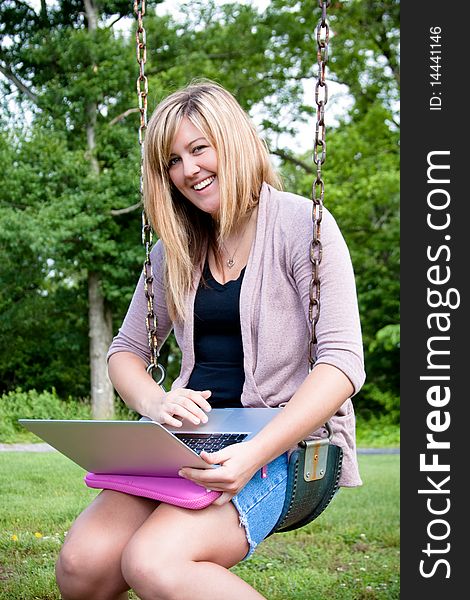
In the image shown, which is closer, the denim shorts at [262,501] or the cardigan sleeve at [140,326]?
the denim shorts at [262,501]

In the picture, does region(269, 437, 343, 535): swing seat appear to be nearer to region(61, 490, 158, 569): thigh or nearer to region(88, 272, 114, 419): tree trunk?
region(61, 490, 158, 569): thigh

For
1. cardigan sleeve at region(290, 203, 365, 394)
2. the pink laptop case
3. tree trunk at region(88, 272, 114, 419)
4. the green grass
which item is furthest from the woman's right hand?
tree trunk at region(88, 272, 114, 419)

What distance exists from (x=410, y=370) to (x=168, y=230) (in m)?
1.67

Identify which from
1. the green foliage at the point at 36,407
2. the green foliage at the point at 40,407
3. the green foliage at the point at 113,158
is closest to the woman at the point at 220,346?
the green foliage at the point at 40,407

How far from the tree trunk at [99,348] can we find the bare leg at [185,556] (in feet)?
22.3

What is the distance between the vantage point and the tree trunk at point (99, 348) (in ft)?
27.8

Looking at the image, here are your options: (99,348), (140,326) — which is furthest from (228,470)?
(99,348)

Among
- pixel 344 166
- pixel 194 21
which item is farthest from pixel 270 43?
pixel 344 166

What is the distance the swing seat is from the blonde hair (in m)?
0.45

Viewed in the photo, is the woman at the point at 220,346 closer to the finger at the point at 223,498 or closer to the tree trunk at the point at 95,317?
the finger at the point at 223,498

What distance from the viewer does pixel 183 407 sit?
5.80 feet

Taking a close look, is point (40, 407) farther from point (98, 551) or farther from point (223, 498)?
point (223, 498)

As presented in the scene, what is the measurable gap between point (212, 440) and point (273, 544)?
239 centimetres

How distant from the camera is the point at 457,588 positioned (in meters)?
3.12
